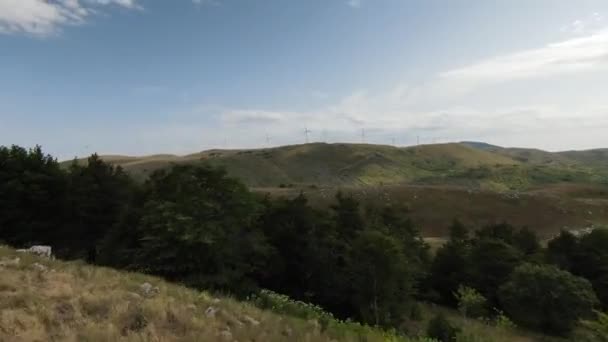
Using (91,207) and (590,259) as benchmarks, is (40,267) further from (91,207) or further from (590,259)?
(590,259)

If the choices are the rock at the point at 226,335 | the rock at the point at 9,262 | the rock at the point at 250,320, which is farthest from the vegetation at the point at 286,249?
the rock at the point at 226,335

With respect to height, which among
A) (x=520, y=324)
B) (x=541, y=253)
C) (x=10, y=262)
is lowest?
(x=520, y=324)

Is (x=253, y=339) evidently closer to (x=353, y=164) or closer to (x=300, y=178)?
(x=300, y=178)

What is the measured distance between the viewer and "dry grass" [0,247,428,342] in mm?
6930

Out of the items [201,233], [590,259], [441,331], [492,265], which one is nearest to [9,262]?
[201,233]

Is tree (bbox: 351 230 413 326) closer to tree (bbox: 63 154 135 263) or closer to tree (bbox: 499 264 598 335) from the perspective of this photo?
tree (bbox: 499 264 598 335)

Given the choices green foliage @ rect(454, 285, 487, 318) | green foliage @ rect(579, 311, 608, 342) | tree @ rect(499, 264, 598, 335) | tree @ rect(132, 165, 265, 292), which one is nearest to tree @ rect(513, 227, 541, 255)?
tree @ rect(499, 264, 598, 335)

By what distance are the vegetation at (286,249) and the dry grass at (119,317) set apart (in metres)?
9.56

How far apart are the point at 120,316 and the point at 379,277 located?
19175 mm

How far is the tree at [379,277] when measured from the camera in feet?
82.1

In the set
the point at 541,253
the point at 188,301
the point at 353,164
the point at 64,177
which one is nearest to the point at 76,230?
the point at 64,177

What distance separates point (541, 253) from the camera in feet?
117

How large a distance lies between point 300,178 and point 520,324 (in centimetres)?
10460

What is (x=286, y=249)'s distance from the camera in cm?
3023
